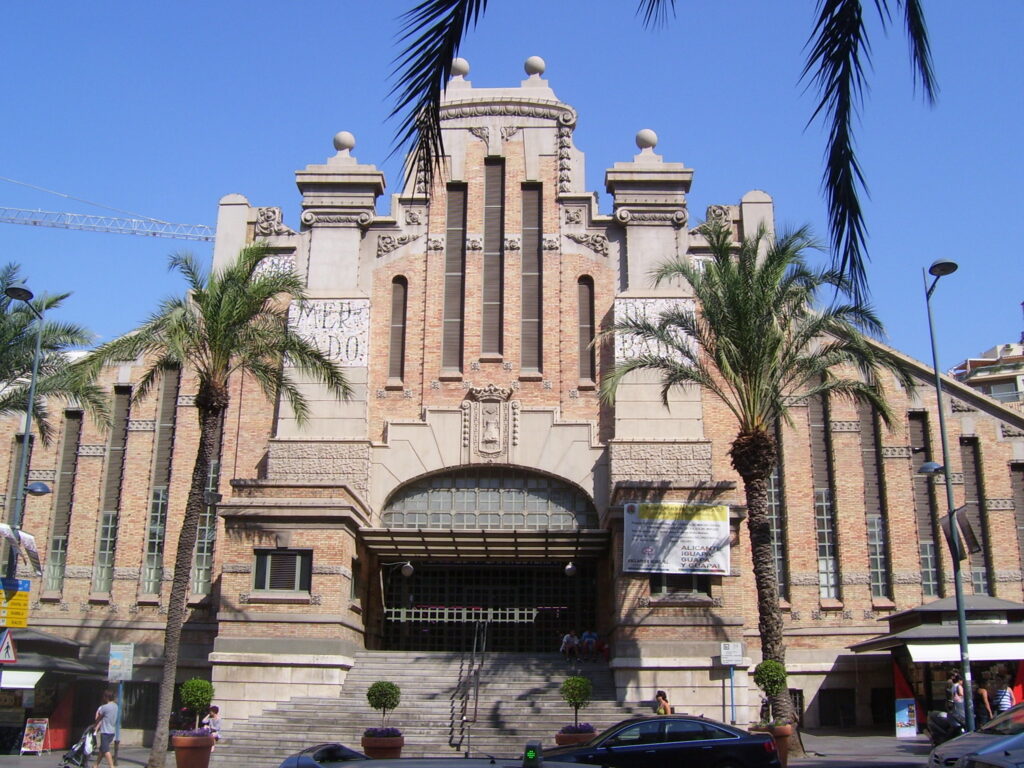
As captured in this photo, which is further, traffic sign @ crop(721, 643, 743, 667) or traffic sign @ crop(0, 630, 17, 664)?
traffic sign @ crop(721, 643, 743, 667)

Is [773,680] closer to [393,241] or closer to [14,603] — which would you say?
[14,603]

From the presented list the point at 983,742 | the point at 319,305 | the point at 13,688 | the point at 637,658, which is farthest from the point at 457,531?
the point at 983,742

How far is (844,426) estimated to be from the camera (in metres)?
Result: 32.2

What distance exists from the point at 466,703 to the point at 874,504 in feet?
45.4

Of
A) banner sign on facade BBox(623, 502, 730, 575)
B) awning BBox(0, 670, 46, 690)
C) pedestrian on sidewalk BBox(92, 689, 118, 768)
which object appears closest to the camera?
pedestrian on sidewalk BBox(92, 689, 118, 768)

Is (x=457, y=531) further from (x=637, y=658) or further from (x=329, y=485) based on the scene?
(x=637, y=658)

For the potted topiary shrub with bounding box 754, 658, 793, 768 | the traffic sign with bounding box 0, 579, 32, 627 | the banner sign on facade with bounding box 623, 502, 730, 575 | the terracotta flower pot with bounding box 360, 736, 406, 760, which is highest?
the banner sign on facade with bounding box 623, 502, 730, 575

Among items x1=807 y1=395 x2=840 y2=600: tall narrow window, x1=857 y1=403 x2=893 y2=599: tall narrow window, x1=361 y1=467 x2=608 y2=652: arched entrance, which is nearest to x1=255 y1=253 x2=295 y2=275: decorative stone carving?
x1=361 y1=467 x2=608 y2=652: arched entrance

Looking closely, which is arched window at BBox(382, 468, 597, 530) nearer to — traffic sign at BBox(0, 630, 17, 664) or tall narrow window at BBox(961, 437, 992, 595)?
tall narrow window at BBox(961, 437, 992, 595)

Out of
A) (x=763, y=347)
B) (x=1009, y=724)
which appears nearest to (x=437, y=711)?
(x=763, y=347)

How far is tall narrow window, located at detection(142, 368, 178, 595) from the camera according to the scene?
31.7 metres

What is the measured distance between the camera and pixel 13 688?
84.3ft

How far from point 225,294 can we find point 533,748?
753 inches

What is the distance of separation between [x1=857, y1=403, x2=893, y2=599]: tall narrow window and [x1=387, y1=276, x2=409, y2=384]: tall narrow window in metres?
13.6
